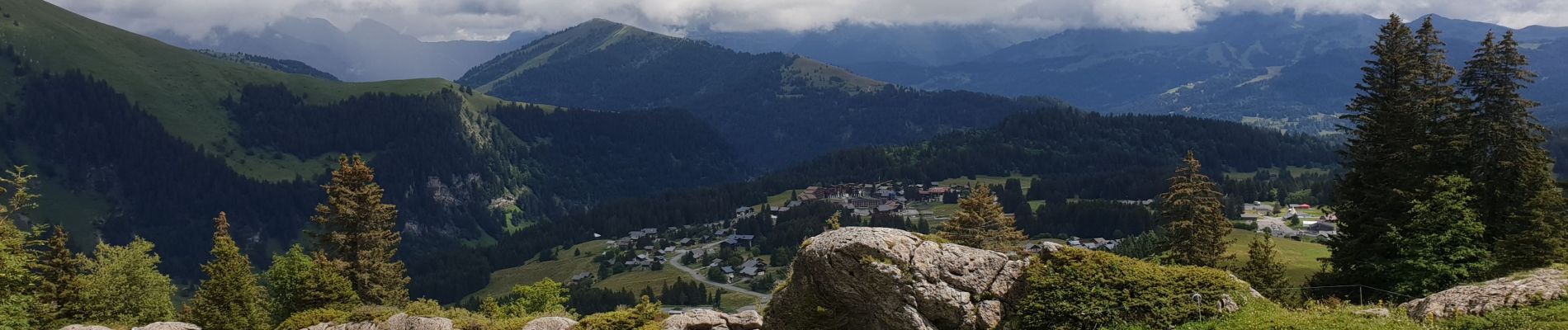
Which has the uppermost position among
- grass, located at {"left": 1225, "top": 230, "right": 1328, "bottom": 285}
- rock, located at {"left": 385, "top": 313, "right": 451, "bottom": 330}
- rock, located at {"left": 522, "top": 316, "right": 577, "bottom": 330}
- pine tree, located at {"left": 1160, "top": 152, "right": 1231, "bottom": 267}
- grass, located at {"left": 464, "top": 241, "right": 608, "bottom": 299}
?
pine tree, located at {"left": 1160, "top": 152, "right": 1231, "bottom": 267}

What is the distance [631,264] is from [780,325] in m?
142

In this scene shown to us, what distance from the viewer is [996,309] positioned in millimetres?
23047

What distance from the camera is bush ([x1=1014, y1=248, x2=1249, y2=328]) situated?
22.0 m

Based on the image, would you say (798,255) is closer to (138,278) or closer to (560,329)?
(560,329)

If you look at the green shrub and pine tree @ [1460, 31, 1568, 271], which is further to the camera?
the green shrub

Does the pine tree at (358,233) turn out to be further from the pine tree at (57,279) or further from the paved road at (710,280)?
the paved road at (710,280)

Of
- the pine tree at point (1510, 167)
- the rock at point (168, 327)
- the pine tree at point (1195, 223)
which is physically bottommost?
the rock at point (168, 327)

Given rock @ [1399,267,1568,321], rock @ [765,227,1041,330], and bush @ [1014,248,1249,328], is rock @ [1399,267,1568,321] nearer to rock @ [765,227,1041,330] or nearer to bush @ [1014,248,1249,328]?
bush @ [1014,248,1249,328]

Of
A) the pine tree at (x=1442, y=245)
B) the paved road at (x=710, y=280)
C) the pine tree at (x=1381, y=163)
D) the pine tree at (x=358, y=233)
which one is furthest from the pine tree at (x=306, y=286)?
the paved road at (x=710, y=280)

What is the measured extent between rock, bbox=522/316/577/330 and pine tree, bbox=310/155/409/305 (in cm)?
1670

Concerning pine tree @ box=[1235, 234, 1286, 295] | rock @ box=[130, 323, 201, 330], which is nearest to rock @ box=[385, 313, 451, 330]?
rock @ box=[130, 323, 201, 330]

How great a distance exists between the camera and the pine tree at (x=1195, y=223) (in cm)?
4678

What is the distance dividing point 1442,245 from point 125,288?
7564 cm

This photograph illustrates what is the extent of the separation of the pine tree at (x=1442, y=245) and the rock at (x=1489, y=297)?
8931 millimetres
